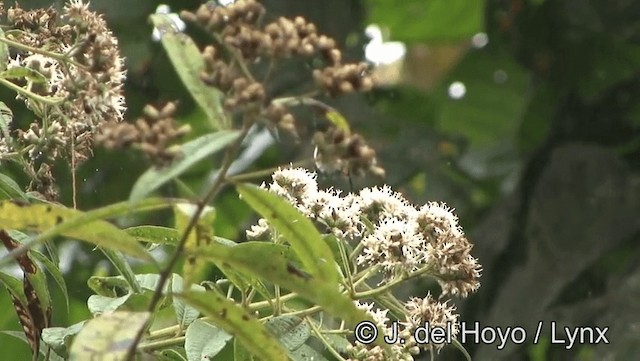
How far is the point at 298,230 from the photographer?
0.75m

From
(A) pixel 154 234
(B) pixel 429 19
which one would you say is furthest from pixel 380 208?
(B) pixel 429 19

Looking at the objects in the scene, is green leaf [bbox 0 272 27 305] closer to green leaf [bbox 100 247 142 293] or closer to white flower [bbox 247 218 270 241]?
green leaf [bbox 100 247 142 293]

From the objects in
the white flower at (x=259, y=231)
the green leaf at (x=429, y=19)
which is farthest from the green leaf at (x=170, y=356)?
the green leaf at (x=429, y=19)

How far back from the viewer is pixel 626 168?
6.92 feet

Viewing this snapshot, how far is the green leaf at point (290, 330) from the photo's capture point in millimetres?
844

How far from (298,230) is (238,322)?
0.26 ft

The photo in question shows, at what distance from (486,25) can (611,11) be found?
13.4 inches

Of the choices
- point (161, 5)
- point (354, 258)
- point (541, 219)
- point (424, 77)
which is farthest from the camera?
point (424, 77)

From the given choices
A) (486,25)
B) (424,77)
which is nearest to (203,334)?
(486,25)

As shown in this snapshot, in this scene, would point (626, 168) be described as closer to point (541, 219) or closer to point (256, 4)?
point (541, 219)

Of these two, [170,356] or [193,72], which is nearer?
[193,72]

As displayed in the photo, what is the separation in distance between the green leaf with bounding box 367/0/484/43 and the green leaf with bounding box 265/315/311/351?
6.59 feet

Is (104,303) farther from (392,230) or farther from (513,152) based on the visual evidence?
(513,152)

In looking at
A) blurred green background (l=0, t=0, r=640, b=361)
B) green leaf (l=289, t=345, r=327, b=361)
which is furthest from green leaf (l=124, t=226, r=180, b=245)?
blurred green background (l=0, t=0, r=640, b=361)
